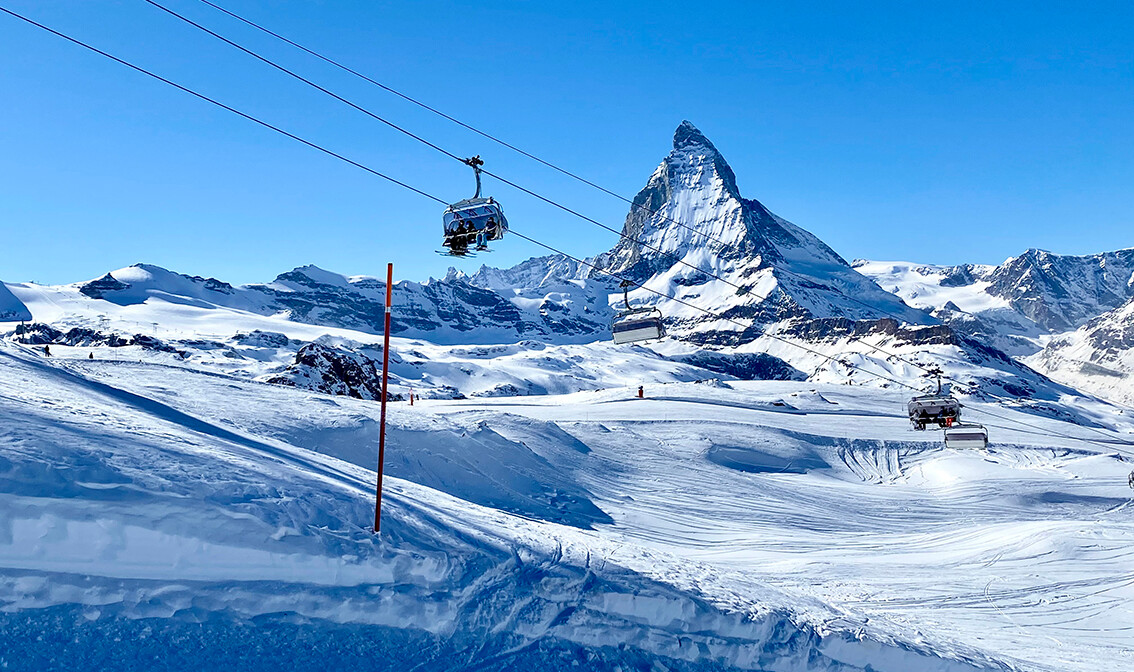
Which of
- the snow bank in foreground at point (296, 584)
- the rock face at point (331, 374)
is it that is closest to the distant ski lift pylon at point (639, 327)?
the snow bank in foreground at point (296, 584)

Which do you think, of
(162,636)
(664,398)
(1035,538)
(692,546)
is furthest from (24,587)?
(664,398)

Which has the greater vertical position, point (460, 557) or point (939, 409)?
point (939, 409)

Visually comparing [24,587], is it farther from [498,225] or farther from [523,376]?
[523,376]

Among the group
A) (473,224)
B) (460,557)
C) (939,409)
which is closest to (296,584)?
(460,557)

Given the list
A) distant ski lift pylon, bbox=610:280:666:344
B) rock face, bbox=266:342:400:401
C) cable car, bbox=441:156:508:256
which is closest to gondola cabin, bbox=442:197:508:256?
cable car, bbox=441:156:508:256

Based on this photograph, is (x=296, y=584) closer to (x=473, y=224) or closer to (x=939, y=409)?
(x=473, y=224)

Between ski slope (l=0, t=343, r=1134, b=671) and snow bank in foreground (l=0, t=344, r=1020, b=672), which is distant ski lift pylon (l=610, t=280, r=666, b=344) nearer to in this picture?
ski slope (l=0, t=343, r=1134, b=671)
